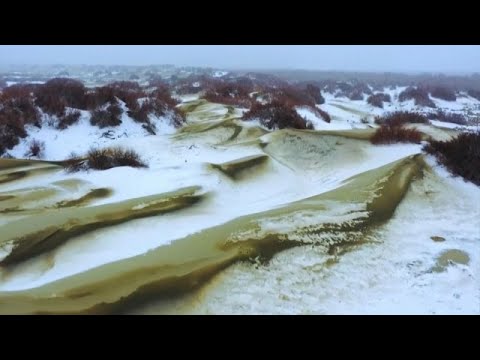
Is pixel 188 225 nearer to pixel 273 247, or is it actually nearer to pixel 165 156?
pixel 273 247

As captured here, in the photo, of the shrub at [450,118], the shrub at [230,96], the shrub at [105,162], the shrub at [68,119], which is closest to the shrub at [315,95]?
the shrub at [230,96]

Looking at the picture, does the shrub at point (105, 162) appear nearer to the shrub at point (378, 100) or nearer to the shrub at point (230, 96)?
the shrub at point (230, 96)

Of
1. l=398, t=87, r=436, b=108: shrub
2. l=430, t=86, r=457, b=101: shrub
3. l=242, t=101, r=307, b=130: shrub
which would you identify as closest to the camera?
l=242, t=101, r=307, b=130: shrub

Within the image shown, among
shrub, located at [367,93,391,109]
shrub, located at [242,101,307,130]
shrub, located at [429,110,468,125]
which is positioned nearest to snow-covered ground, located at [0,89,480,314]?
shrub, located at [242,101,307,130]

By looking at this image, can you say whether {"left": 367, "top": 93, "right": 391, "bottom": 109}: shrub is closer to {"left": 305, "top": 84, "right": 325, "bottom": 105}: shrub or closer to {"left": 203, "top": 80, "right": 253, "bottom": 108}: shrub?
{"left": 305, "top": 84, "right": 325, "bottom": 105}: shrub

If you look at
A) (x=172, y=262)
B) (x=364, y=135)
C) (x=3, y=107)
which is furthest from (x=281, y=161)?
(x=3, y=107)

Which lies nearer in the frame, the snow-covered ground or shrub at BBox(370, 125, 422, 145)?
the snow-covered ground

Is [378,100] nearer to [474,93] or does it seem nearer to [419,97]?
[419,97]
